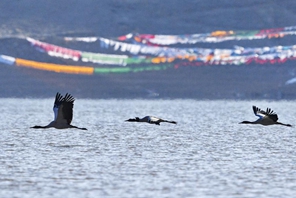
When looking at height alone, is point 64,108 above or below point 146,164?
above

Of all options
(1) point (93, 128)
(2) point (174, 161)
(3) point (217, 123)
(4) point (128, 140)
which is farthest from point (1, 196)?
(3) point (217, 123)

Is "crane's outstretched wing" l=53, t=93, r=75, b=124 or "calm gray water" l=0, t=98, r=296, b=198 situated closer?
"calm gray water" l=0, t=98, r=296, b=198

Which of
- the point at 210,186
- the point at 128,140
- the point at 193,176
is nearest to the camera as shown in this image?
the point at 210,186

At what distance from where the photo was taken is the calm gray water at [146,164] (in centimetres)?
4219

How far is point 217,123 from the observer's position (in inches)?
3949

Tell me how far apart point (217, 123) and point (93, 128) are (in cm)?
1724

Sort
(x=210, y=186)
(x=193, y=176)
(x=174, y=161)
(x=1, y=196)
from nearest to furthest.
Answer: (x=1, y=196) → (x=210, y=186) → (x=193, y=176) → (x=174, y=161)

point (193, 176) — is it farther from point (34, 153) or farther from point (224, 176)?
point (34, 153)

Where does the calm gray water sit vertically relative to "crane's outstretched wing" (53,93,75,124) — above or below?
below

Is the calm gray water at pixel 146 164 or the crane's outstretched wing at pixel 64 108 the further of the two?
the crane's outstretched wing at pixel 64 108

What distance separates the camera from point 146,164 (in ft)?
171

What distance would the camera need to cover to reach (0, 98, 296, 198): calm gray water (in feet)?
138

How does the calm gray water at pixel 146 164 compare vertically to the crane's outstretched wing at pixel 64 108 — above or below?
below

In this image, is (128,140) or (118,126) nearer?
(128,140)
